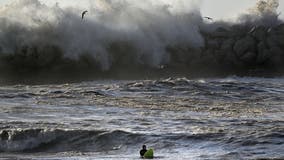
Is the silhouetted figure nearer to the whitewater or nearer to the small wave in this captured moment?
the whitewater

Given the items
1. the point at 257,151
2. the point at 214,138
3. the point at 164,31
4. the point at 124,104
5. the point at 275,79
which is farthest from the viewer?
the point at 164,31

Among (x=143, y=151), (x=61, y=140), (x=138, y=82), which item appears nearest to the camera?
(x=143, y=151)

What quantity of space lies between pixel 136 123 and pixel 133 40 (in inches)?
746

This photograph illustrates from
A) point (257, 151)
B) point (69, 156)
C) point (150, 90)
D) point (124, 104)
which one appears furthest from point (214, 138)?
point (150, 90)

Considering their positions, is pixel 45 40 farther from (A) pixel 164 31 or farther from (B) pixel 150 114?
(B) pixel 150 114

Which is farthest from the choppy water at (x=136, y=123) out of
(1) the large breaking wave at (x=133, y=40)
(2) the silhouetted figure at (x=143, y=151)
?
(1) the large breaking wave at (x=133, y=40)

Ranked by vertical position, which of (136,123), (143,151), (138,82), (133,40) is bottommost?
(143,151)

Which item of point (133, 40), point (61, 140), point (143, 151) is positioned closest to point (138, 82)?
point (133, 40)

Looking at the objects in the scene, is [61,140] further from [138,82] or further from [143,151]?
[138,82]

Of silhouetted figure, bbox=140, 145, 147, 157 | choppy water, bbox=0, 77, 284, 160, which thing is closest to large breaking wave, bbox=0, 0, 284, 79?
choppy water, bbox=0, 77, 284, 160

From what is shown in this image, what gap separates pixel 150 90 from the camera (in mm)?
26688

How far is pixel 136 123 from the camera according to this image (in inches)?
750

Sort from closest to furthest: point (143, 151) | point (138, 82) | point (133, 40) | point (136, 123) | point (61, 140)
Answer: point (143, 151), point (61, 140), point (136, 123), point (138, 82), point (133, 40)

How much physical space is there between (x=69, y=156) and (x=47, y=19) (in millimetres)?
20041
